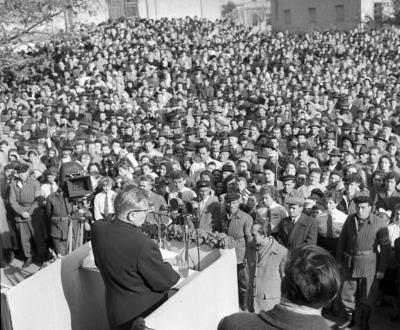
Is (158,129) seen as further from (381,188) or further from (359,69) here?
(359,69)

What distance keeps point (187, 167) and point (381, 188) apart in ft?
10.8

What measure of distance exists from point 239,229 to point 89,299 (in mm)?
2383

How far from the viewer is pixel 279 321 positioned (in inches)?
82.9

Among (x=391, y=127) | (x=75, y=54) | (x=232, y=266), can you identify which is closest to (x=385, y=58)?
(x=391, y=127)

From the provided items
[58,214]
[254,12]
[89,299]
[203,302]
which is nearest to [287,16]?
[254,12]

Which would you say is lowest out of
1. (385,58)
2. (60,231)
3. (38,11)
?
(60,231)

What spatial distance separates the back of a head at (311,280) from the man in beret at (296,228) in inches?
143

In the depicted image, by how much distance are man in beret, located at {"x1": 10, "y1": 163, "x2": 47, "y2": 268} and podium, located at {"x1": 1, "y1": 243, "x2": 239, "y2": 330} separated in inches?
159

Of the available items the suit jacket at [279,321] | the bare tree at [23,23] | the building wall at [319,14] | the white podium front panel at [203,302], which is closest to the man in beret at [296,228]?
the white podium front panel at [203,302]

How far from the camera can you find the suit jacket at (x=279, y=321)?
6.80 feet

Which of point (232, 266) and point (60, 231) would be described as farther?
point (60, 231)

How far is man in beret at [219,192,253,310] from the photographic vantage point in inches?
233

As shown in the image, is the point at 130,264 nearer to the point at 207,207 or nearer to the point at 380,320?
the point at 207,207

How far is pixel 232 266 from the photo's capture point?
12.3ft
